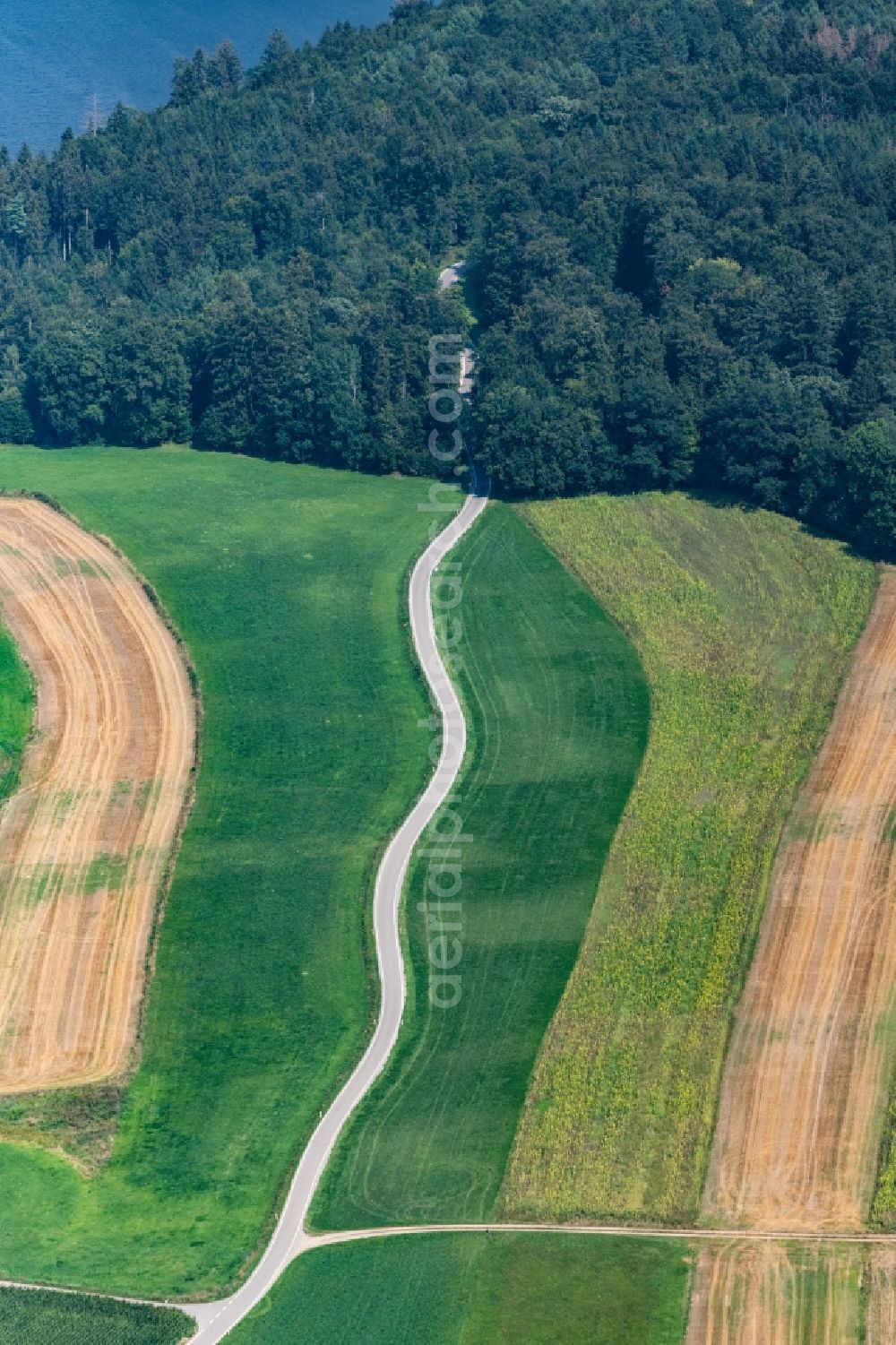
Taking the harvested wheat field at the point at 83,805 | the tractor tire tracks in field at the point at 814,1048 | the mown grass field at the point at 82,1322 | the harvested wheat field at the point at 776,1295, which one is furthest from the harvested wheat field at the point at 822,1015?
the harvested wheat field at the point at 83,805

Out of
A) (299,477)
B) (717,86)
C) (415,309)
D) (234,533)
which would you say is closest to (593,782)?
(234,533)

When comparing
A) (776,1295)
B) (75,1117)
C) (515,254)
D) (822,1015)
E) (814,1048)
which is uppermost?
(515,254)

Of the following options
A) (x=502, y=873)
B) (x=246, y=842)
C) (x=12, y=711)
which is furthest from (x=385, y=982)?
(x=12, y=711)

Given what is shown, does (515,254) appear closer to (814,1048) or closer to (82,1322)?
(814,1048)

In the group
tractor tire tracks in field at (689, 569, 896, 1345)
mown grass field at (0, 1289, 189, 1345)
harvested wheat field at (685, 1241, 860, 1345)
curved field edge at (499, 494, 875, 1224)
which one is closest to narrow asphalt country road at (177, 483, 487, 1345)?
mown grass field at (0, 1289, 189, 1345)

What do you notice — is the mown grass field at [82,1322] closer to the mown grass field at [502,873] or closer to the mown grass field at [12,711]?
the mown grass field at [502,873]

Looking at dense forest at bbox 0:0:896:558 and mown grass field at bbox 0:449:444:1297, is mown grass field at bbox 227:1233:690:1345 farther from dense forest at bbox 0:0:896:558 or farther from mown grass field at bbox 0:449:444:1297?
dense forest at bbox 0:0:896:558
